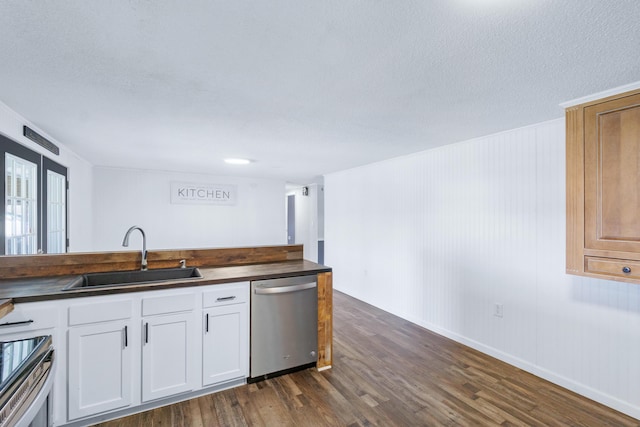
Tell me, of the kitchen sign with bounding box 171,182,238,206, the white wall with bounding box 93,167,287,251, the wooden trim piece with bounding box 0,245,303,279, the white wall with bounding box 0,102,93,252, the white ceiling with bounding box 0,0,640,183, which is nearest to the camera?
the white ceiling with bounding box 0,0,640,183

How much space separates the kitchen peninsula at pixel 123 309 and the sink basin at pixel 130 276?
0.06 m

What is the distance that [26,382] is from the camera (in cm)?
96

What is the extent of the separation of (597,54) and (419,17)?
1005 millimetres

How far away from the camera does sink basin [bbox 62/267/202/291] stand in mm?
2230

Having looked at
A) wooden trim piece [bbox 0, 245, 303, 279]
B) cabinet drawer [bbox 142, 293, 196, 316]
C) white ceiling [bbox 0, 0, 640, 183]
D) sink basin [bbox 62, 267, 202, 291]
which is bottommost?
cabinet drawer [bbox 142, 293, 196, 316]

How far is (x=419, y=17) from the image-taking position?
3.97 ft

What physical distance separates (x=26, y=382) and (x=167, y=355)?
48.1 inches

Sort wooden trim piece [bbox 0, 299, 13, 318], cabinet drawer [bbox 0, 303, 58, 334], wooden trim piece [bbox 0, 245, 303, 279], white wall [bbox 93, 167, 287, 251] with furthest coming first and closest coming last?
1. white wall [bbox 93, 167, 287, 251]
2. wooden trim piece [bbox 0, 245, 303, 279]
3. cabinet drawer [bbox 0, 303, 58, 334]
4. wooden trim piece [bbox 0, 299, 13, 318]

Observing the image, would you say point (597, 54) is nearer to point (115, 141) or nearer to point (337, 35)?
point (337, 35)

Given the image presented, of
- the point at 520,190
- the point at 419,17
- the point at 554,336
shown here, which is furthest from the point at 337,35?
the point at 554,336

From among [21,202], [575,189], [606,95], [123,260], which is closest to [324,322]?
[123,260]

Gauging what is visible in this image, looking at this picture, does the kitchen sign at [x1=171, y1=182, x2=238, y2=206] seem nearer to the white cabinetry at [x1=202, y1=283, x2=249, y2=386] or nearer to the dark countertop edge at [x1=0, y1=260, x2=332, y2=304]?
the dark countertop edge at [x1=0, y1=260, x2=332, y2=304]

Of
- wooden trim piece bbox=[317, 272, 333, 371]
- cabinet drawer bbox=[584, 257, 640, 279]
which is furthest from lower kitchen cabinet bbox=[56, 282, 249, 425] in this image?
cabinet drawer bbox=[584, 257, 640, 279]

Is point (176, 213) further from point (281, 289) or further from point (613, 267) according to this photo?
point (613, 267)
